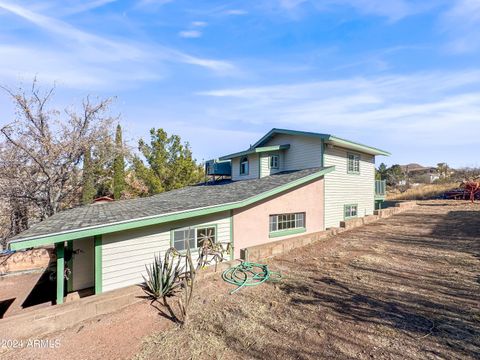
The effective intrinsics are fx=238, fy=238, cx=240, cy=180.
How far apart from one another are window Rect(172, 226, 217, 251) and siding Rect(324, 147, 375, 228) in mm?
7317

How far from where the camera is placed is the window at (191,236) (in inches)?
304

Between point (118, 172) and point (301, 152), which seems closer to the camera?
point (301, 152)

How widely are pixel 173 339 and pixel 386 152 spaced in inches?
690

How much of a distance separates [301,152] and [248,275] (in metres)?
8.78

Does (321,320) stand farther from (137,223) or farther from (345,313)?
(137,223)

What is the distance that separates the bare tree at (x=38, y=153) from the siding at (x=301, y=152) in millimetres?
12023

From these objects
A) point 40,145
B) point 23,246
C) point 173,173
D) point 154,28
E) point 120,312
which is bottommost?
point 120,312

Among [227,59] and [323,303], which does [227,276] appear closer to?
[323,303]

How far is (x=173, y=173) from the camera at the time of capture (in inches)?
771

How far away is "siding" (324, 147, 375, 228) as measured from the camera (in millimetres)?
13297

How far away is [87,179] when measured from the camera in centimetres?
1465

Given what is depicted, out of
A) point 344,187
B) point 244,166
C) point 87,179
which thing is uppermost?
point 244,166

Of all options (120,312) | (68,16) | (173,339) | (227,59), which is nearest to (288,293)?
(173,339)

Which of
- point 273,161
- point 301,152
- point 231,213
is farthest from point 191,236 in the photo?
point 301,152
